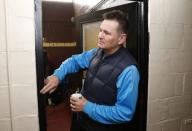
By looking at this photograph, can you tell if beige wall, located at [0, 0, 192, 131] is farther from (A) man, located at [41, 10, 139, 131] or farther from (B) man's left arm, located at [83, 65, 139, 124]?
(B) man's left arm, located at [83, 65, 139, 124]

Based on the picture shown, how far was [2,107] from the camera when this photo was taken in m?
1.25

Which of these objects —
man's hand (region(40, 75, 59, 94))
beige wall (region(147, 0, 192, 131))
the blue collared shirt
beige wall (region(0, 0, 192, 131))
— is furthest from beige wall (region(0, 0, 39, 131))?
beige wall (region(147, 0, 192, 131))

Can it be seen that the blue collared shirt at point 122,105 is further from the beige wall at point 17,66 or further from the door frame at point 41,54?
the beige wall at point 17,66

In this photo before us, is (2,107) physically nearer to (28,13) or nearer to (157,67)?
(28,13)

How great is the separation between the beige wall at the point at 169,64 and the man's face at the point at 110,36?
26cm

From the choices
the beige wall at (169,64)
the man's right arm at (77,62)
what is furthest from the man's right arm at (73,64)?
the beige wall at (169,64)

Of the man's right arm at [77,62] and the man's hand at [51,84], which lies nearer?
the man's hand at [51,84]

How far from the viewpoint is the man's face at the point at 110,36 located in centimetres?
154

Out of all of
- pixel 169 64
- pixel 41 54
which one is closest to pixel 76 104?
pixel 41 54

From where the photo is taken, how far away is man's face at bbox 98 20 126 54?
1.54m

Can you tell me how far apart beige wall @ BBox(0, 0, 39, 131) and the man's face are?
50cm

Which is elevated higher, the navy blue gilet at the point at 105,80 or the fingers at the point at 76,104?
the navy blue gilet at the point at 105,80

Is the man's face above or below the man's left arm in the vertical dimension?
above

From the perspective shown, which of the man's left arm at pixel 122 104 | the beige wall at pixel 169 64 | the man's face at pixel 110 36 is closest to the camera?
the man's left arm at pixel 122 104
